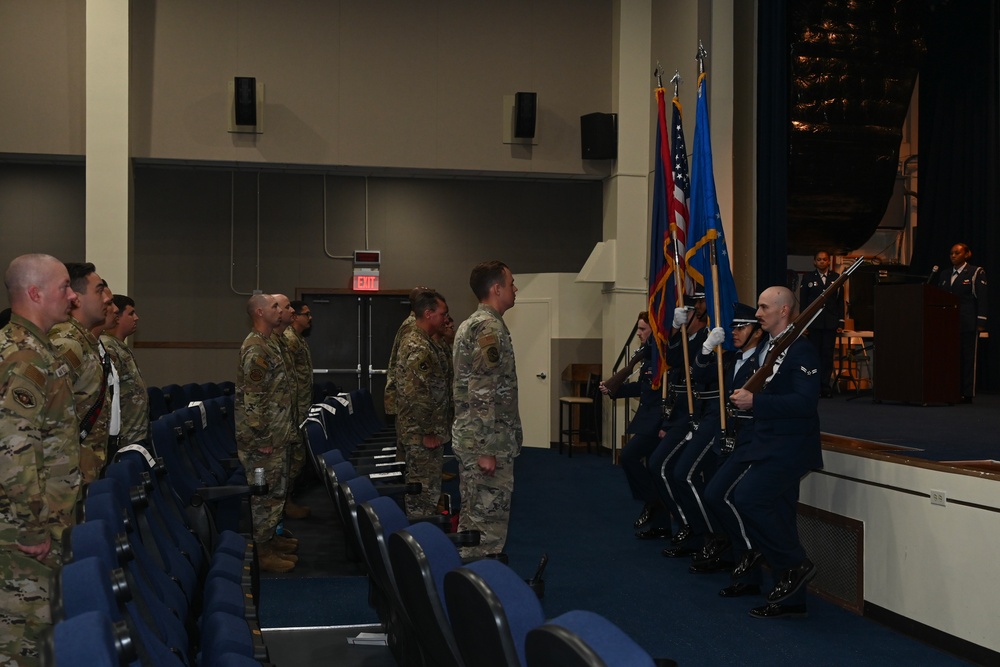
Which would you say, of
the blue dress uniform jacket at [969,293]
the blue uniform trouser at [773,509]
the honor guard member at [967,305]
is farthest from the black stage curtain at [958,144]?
the blue uniform trouser at [773,509]

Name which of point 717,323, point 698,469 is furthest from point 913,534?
point 717,323

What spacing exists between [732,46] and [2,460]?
27.0ft

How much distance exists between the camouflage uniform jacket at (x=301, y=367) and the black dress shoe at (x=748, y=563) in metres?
4.35

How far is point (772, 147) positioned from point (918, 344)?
7.34 feet

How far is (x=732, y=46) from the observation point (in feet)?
30.7

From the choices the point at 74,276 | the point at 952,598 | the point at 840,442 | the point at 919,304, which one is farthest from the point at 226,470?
the point at 919,304

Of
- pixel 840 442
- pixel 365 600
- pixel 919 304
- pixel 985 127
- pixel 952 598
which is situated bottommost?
pixel 365 600

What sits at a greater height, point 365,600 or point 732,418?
point 732,418

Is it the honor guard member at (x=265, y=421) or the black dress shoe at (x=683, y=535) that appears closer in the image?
the honor guard member at (x=265, y=421)

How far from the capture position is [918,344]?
858cm

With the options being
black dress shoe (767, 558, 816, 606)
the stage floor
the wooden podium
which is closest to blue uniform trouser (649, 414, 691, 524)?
the stage floor

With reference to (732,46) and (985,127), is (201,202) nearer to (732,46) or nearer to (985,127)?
(732,46)

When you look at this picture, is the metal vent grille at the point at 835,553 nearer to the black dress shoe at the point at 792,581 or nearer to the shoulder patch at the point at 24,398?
the black dress shoe at the point at 792,581

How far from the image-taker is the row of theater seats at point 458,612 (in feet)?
4.58
